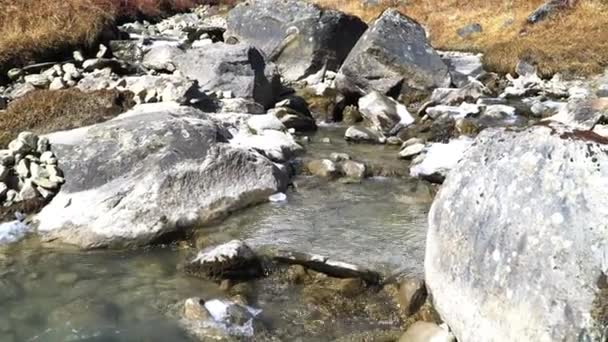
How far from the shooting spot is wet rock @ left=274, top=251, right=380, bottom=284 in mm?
8875

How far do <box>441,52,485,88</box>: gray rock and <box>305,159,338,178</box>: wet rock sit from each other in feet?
30.4

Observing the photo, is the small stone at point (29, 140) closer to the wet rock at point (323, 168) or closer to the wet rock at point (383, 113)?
the wet rock at point (323, 168)

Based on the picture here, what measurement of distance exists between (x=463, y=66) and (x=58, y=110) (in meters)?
15.4

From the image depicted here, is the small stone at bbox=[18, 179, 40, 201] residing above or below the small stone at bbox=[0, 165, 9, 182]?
below

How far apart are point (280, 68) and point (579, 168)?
63.3ft

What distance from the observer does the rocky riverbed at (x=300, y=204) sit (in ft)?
19.9

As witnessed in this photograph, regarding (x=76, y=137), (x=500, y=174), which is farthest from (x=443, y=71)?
(x=500, y=174)

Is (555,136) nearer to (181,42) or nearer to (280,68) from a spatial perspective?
(280,68)

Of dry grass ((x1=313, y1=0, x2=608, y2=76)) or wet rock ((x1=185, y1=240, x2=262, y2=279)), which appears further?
dry grass ((x1=313, y1=0, x2=608, y2=76))

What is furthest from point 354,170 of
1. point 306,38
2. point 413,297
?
point 306,38

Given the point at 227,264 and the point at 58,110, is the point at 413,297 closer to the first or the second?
the point at 227,264

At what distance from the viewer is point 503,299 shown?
236 inches

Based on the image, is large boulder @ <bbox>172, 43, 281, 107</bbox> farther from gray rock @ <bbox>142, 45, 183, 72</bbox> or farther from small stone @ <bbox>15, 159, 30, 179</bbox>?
small stone @ <bbox>15, 159, 30, 179</bbox>

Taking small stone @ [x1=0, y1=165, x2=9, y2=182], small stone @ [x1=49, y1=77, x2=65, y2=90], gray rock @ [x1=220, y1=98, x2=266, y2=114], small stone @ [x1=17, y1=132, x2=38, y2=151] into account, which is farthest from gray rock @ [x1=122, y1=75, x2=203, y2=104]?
small stone @ [x1=0, y1=165, x2=9, y2=182]
